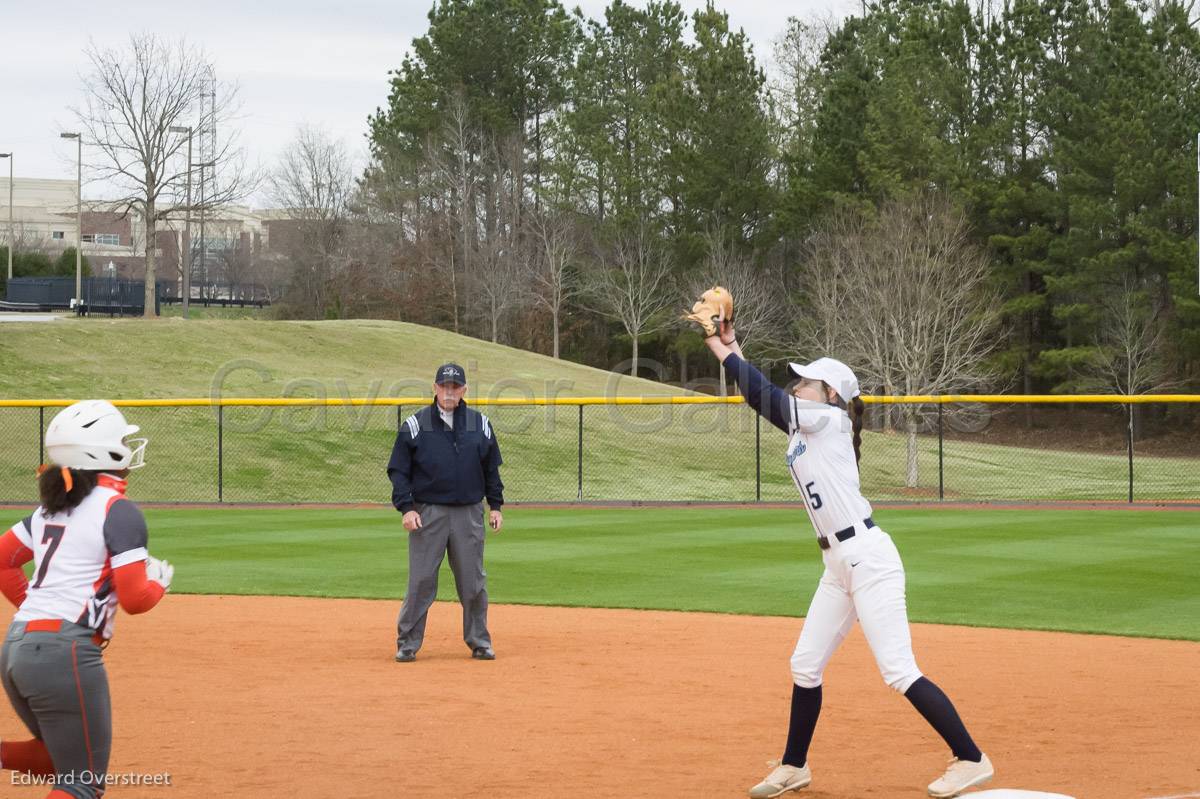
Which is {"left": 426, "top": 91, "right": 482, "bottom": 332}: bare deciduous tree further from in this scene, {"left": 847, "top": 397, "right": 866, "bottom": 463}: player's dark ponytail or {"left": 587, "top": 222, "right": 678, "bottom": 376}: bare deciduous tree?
{"left": 847, "top": 397, "right": 866, "bottom": 463}: player's dark ponytail

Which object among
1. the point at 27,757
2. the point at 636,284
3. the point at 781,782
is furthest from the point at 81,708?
the point at 636,284

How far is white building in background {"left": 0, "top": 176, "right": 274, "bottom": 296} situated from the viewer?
84.7m

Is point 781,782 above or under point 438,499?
under

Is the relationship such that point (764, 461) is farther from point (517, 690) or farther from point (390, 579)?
point (517, 690)

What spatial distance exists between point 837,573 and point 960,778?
3.43 feet

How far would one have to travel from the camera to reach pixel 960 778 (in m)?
5.79

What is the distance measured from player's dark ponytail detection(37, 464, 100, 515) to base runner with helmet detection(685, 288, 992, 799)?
275 centimetres

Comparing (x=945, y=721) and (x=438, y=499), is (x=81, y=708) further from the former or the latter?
(x=438, y=499)

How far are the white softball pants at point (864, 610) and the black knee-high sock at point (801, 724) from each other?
0.19ft

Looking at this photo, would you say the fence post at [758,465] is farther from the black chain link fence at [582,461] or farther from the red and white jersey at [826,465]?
the red and white jersey at [826,465]

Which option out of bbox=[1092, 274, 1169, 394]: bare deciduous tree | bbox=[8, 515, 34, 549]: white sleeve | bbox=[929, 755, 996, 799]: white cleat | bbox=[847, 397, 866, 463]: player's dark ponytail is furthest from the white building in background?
bbox=[929, 755, 996, 799]: white cleat

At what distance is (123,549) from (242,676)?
4731mm

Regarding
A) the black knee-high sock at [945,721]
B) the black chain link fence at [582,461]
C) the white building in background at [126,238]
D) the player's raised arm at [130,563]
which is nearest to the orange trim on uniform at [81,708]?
the player's raised arm at [130,563]

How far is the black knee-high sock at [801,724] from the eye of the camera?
20.2ft
